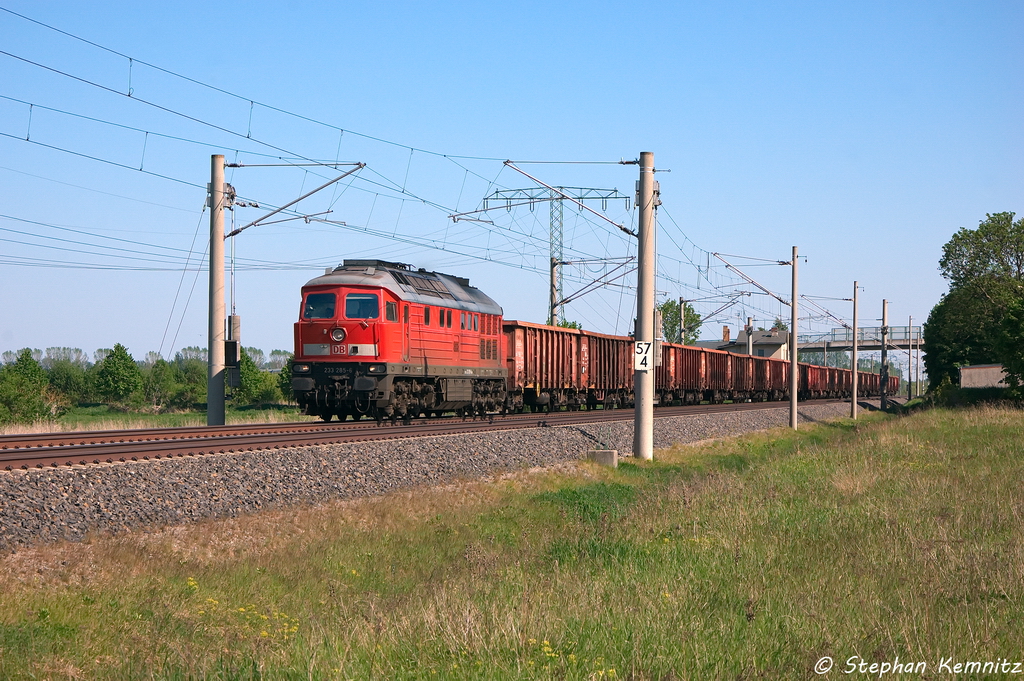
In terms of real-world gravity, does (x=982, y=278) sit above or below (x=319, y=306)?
above

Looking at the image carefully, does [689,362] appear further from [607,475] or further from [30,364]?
[30,364]

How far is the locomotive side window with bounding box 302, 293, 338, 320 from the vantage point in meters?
24.3

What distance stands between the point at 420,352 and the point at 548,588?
16.8 meters

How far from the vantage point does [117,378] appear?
9794 cm

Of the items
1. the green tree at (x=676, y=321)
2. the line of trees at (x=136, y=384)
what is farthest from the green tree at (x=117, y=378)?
the green tree at (x=676, y=321)

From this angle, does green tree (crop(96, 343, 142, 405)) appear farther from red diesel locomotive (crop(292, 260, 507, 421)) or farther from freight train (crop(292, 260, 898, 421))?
red diesel locomotive (crop(292, 260, 507, 421))

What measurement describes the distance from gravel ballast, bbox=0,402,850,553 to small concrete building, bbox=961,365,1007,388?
5506 centimetres

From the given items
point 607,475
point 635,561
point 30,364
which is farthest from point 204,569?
point 30,364

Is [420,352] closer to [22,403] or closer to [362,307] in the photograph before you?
[362,307]

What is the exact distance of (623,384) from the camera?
43844 mm

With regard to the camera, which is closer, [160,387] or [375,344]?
[375,344]

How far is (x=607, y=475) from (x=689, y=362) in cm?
2969
